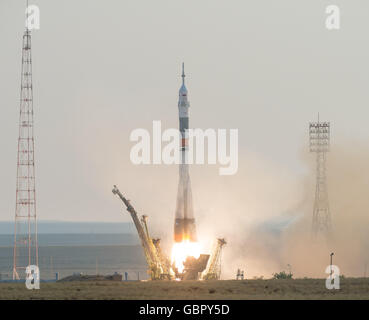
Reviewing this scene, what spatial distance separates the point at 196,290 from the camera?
105 m

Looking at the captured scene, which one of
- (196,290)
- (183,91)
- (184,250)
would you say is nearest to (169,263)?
(184,250)

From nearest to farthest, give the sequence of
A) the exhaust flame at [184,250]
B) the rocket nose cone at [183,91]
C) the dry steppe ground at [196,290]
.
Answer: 1. the dry steppe ground at [196,290]
2. the rocket nose cone at [183,91]
3. the exhaust flame at [184,250]

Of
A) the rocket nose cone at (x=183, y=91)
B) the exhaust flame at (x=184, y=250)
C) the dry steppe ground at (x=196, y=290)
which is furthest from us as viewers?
the exhaust flame at (x=184, y=250)

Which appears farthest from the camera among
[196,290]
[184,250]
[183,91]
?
[184,250]

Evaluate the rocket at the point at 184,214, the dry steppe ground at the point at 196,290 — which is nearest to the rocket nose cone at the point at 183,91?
the rocket at the point at 184,214

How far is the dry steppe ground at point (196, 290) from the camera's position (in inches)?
3927

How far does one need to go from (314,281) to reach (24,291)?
27236mm

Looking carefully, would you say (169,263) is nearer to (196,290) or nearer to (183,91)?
(183,91)

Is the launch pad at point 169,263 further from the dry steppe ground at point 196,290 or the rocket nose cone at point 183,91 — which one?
the dry steppe ground at point 196,290

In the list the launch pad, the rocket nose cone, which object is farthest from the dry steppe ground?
the rocket nose cone

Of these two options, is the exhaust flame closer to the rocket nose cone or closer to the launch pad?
the launch pad

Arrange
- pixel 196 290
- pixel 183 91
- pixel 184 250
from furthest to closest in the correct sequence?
pixel 184 250 < pixel 183 91 < pixel 196 290
